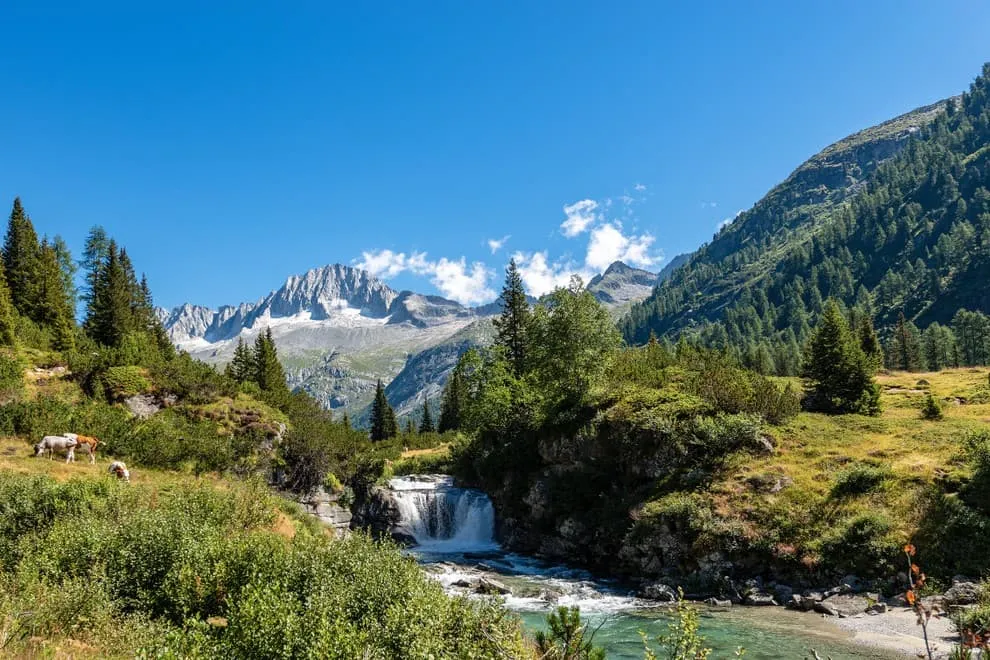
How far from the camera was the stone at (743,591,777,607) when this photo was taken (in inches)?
973

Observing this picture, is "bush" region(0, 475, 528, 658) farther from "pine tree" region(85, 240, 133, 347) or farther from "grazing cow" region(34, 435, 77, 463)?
"pine tree" region(85, 240, 133, 347)

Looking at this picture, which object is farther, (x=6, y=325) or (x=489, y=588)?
(x=6, y=325)

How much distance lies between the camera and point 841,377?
45.1 metres

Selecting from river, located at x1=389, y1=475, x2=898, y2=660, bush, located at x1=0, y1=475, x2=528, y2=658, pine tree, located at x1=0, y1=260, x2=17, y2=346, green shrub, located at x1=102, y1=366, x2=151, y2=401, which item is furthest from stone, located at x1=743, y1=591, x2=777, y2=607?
pine tree, located at x1=0, y1=260, x2=17, y2=346

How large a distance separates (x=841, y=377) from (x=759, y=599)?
89.5 feet

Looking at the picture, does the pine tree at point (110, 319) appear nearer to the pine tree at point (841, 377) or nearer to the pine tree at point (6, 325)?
the pine tree at point (6, 325)

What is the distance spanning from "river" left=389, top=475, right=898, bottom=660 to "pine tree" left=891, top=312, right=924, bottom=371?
325ft

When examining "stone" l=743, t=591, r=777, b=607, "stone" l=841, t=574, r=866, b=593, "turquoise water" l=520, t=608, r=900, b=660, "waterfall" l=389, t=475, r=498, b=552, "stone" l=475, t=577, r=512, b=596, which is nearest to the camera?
"turquoise water" l=520, t=608, r=900, b=660

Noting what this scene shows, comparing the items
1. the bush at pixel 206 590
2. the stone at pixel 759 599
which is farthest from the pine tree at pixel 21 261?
the stone at pixel 759 599

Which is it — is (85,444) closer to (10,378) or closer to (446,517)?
(10,378)

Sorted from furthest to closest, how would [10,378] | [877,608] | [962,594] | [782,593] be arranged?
[10,378]
[782,593]
[877,608]
[962,594]

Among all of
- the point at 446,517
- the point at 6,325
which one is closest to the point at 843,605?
the point at 446,517

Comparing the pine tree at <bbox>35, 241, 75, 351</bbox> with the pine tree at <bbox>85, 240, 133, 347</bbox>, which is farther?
the pine tree at <bbox>85, 240, 133, 347</bbox>

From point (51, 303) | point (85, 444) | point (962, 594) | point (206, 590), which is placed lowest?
point (962, 594)
